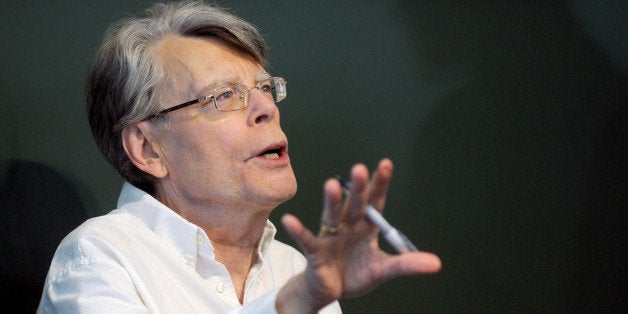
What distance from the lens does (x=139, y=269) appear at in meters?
1.33

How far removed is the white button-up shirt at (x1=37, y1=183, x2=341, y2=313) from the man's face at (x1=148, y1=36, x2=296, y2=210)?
0.08 m

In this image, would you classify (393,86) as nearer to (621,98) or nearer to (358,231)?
(621,98)

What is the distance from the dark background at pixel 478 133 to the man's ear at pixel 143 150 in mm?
467

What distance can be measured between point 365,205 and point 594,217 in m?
1.25

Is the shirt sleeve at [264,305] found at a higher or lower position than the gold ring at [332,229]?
lower

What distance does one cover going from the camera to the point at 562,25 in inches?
76.2

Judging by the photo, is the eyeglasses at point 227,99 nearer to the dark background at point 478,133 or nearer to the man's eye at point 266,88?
the man's eye at point 266,88

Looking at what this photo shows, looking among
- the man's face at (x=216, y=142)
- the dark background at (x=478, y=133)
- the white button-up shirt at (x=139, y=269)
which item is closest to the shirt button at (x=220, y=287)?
the white button-up shirt at (x=139, y=269)

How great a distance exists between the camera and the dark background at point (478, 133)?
190 centimetres

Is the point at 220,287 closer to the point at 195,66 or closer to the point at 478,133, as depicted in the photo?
the point at 195,66

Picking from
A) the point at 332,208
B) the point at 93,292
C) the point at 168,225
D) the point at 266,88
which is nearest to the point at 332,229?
the point at 332,208

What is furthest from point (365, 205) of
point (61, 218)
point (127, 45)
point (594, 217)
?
point (594, 217)

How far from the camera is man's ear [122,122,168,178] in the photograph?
150 centimetres

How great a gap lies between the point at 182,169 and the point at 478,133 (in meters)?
0.85
